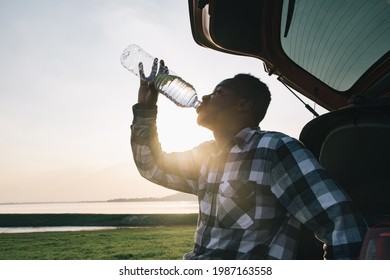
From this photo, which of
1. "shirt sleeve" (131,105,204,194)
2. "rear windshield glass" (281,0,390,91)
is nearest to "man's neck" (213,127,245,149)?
"shirt sleeve" (131,105,204,194)

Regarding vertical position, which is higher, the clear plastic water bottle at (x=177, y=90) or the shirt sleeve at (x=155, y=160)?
the clear plastic water bottle at (x=177, y=90)

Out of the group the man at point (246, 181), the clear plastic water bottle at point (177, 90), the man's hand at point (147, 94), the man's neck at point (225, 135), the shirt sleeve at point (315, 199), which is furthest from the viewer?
the clear plastic water bottle at point (177, 90)

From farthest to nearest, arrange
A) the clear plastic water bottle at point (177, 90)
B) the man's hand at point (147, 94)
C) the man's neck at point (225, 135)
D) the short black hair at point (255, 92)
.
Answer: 1. the clear plastic water bottle at point (177, 90)
2. the man's hand at point (147, 94)
3. the short black hair at point (255, 92)
4. the man's neck at point (225, 135)

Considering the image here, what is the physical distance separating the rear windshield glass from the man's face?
364mm

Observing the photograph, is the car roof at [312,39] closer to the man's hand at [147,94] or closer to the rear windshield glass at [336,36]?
the rear windshield glass at [336,36]

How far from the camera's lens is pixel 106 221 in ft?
129

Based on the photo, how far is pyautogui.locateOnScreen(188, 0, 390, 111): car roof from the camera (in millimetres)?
1883

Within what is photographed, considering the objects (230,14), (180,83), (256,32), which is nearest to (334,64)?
(256,32)

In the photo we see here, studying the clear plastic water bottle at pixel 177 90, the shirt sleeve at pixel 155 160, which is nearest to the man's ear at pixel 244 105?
the shirt sleeve at pixel 155 160

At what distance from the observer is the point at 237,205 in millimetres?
1802

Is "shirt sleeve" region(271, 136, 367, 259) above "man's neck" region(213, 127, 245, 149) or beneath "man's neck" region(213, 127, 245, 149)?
beneath

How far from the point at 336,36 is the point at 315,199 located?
0.87m

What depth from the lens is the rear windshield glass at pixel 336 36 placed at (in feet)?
6.10

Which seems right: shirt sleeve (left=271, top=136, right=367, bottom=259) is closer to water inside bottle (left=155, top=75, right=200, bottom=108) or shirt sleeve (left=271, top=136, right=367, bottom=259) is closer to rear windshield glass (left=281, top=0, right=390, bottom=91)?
rear windshield glass (left=281, top=0, right=390, bottom=91)
